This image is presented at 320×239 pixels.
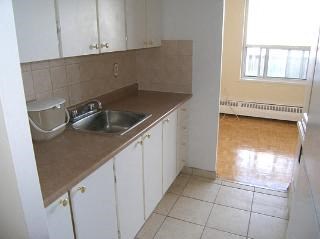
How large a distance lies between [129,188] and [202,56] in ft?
4.92

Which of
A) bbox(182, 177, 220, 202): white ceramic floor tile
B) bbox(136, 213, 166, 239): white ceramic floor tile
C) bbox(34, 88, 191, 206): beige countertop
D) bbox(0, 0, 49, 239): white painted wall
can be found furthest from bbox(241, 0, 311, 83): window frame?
bbox(0, 0, 49, 239): white painted wall

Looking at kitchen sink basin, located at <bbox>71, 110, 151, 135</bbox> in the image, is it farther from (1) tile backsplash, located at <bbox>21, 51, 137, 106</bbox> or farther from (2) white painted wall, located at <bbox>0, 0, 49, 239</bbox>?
(2) white painted wall, located at <bbox>0, 0, 49, 239</bbox>

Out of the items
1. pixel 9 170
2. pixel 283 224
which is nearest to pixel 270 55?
pixel 283 224

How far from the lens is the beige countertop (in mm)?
1252

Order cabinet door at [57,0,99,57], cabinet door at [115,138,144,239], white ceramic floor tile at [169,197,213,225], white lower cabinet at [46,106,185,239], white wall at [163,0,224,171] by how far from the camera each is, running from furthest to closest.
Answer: white wall at [163,0,224,171], white ceramic floor tile at [169,197,213,225], cabinet door at [115,138,144,239], cabinet door at [57,0,99,57], white lower cabinet at [46,106,185,239]

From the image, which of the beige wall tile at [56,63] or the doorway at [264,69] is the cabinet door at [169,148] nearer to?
the beige wall tile at [56,63]

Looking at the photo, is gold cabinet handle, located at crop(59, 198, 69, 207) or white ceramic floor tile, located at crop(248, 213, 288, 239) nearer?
gold cabinet handle, located at crop(59, 198, 69, 207)

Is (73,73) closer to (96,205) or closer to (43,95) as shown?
(43,95)

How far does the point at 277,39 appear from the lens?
4668 millimetres

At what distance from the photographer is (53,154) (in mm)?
1534

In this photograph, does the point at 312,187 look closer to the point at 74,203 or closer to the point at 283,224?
the point at 74,203

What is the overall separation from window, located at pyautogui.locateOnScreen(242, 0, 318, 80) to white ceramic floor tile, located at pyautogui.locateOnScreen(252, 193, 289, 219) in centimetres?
266

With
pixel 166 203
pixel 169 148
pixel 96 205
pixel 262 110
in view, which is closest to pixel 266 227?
pixel 166 203

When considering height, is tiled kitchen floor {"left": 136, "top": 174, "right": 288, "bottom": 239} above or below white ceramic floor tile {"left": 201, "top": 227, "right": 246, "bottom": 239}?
above
